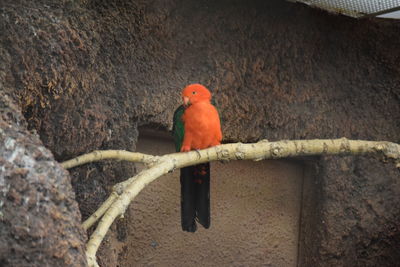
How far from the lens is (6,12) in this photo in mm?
2316

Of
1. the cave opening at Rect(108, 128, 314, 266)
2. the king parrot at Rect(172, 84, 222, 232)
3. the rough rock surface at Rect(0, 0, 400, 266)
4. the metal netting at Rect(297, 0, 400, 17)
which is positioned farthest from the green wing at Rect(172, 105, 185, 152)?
the metal netting at Rect(297, 0, 400, 17)

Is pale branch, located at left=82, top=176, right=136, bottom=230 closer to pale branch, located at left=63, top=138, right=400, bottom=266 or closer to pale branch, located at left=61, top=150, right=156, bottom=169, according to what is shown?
pale branch, located at left=63, top=138, right=400, bottom=266

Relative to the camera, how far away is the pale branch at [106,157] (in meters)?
2.47

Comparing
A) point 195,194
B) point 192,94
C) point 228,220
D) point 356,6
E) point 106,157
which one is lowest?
point 228,220

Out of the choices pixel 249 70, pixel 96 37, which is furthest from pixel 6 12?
pixel 249 70

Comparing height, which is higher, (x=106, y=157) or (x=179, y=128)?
(x=179, y=128)

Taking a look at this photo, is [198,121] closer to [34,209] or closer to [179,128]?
[179,128]

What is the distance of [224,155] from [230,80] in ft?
2.60

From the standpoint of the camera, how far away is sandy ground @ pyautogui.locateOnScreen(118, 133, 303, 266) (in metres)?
3.35

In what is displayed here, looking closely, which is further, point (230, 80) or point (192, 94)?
point (230, 80)

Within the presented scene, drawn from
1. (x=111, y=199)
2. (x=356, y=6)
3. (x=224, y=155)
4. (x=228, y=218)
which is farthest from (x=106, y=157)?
(x=356, y=6)

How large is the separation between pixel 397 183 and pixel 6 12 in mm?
2593

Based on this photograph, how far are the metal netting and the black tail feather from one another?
1.23 meters

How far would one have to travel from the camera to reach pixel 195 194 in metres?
2.87
